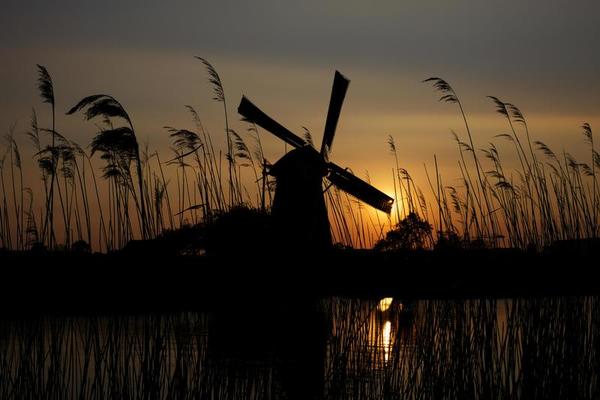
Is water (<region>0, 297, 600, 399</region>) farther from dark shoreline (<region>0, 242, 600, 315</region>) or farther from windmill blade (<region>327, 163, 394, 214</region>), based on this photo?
windmill blade (<region>327, 163, 394, 214</region>)

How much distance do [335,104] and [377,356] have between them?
44.0 feet

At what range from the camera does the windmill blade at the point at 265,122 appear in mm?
17312

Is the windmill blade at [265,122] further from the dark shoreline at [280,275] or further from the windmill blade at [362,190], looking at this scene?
the dark shoreline at [280,275]

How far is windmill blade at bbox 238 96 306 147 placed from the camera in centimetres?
1731

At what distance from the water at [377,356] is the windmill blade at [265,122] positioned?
1240 centimetres

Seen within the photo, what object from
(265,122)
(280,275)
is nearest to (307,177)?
(265,122)

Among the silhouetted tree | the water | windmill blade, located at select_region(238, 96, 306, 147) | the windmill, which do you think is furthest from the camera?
windmill blade, located at select_region(238, 96, 306, 147)

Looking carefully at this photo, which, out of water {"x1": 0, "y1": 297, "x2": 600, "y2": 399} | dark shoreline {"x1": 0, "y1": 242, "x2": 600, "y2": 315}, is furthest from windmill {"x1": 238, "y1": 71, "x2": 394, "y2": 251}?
water {"x1": 0, "y1": 297, "x2": 600, "y2": 399}

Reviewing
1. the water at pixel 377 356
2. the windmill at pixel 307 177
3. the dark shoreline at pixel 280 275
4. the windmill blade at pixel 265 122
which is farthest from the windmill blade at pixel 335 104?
the water at pixel 377 356

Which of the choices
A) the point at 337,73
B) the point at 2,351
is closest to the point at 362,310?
the point at 2,351

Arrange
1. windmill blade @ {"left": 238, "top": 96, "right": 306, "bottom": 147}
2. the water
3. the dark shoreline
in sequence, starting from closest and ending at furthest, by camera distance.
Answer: the water
the dark shoreline
windmill blade @ {"left": 238, "top": 96, "right": 306, "bottom": 147}

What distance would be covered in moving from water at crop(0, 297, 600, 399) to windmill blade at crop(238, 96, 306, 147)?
12403 mm

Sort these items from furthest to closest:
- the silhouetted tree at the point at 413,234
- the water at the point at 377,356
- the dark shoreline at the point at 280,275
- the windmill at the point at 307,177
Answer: the windmill at the point at 307,177
the silhouetted tree at the point at 413,234
the dark shoreline at the point at 280,275
the water at the point at 377,356

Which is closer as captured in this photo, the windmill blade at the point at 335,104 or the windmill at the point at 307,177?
the windmill at the point at 307,177
